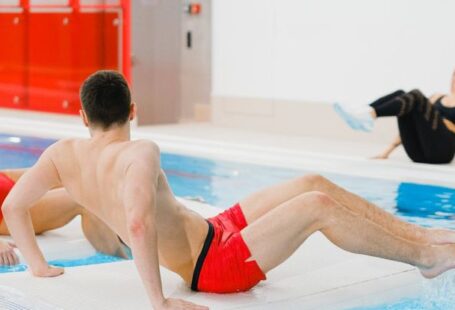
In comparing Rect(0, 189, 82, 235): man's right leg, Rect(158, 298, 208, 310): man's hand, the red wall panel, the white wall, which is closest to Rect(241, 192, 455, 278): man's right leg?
Rect(158, 298, 208, 310): man's hand

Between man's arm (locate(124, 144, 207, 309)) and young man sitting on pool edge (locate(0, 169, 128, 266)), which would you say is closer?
man's arm (locate(124, 144, 207, 309))

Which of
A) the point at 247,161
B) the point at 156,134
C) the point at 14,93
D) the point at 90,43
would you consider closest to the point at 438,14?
the point at 247,161

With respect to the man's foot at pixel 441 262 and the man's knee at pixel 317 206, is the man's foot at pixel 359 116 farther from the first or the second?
the man's knee at pixel 317 206

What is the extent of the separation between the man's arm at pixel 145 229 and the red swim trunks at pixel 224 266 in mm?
318

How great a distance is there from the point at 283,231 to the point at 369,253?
0.35 m

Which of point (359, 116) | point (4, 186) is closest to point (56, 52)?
point (359, 116)

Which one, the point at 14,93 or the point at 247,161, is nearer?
the point at 247,161

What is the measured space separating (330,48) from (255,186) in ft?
12.2

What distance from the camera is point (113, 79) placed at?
Result: 137 inches

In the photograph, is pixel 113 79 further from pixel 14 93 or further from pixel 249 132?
pixel 14 93

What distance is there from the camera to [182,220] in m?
3.61

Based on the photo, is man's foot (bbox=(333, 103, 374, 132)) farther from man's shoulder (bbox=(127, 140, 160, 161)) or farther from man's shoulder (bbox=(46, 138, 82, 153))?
man's shoulder (bbox=(127, 140, 160, 161))

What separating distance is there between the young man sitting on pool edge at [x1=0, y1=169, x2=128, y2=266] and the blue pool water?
1355mm

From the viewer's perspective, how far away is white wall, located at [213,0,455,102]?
9.95m
